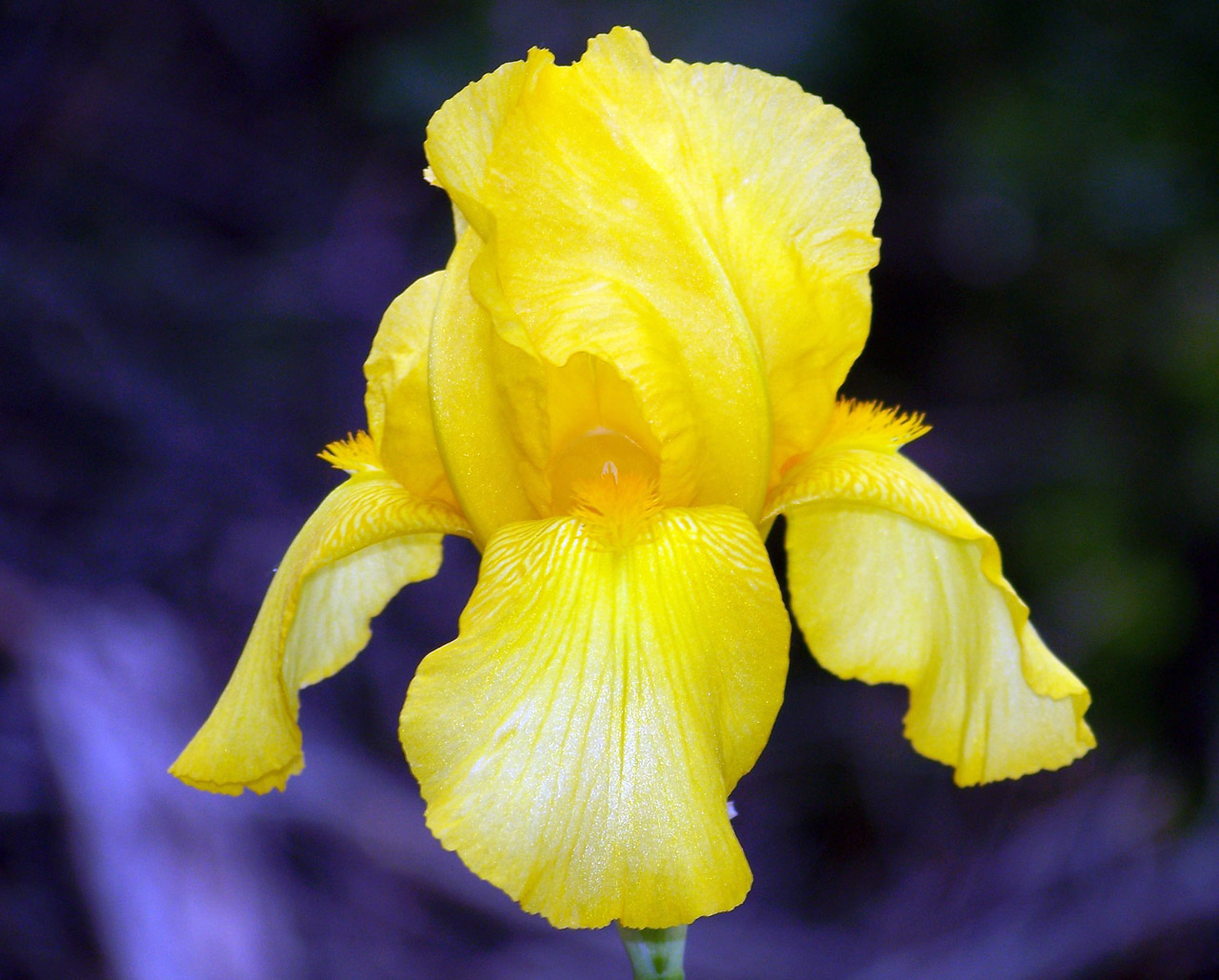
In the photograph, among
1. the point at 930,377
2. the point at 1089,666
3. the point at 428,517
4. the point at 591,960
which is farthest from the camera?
the point at 930,377

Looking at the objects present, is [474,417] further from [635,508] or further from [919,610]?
[919,610]

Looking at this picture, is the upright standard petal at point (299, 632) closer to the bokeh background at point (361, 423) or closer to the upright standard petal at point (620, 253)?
the upright standard petal at point (620, 253)

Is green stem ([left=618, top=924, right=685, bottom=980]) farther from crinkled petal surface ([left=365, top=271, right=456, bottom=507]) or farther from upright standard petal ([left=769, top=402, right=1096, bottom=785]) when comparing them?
A: crinkled petal surface ([left=365, top=271, right=456, bottom=507])

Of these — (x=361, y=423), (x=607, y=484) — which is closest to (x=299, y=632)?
(x=607, y=484)

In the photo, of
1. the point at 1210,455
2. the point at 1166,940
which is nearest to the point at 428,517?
the point at 1166,940

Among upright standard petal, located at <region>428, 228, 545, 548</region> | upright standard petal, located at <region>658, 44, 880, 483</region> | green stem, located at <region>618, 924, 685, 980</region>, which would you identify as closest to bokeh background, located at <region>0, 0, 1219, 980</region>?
green stem, located at <region>618, 924, 685, 980</region>

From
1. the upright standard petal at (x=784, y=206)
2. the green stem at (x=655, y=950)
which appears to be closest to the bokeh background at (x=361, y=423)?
the green stem at (x=655, y=950)

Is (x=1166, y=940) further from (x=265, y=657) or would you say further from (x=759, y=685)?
(x=265, y=657)
